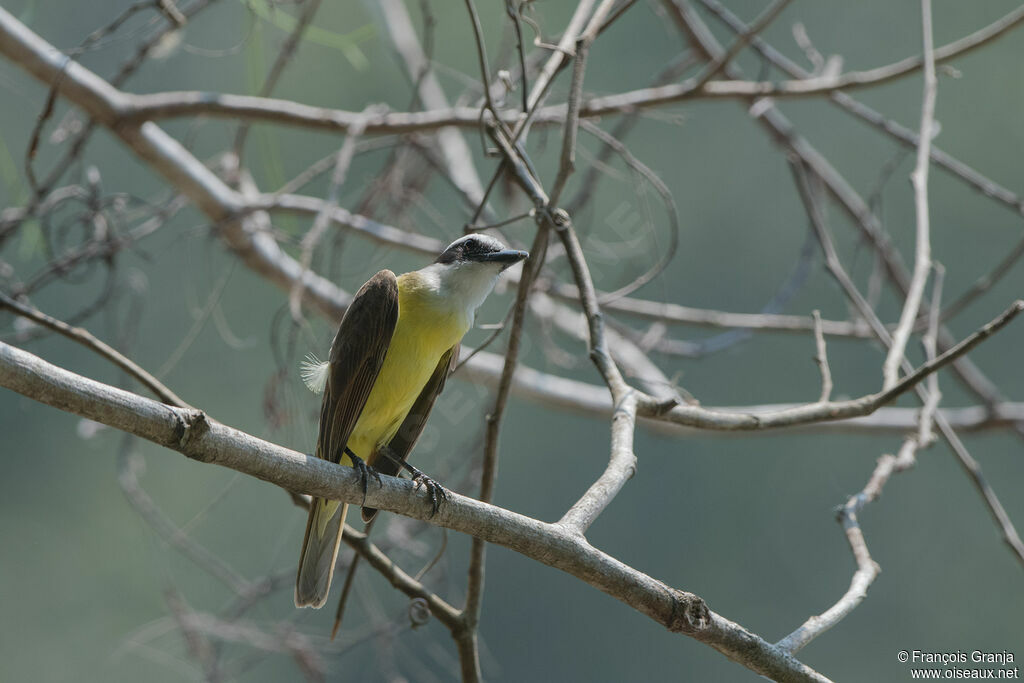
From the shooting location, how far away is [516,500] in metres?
8.72

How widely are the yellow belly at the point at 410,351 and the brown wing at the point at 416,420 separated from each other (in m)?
0.15

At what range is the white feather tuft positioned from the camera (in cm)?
279

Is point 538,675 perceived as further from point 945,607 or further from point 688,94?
point 688,94

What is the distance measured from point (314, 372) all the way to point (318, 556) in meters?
0.53

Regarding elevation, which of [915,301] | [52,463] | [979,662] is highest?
[915,301]

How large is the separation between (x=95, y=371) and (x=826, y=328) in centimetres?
695

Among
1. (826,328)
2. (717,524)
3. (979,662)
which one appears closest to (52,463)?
(717,524)

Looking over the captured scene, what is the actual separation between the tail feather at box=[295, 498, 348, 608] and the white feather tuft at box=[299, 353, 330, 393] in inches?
14.1

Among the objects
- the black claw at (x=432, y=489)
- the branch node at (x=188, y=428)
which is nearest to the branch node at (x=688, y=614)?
the black claw at (x=432, y=489)

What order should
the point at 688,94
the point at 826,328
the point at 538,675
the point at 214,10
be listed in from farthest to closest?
the point at 214,10
the point at 538,675
the point at 826,328
the point at 688,94

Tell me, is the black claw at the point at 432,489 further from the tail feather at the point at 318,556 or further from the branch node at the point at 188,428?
the branch node at the point at 188,428

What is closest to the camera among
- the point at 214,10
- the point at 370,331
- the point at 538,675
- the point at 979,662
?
the point at 370,331

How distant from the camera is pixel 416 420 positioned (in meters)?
2.92

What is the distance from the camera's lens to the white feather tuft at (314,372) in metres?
2.79
